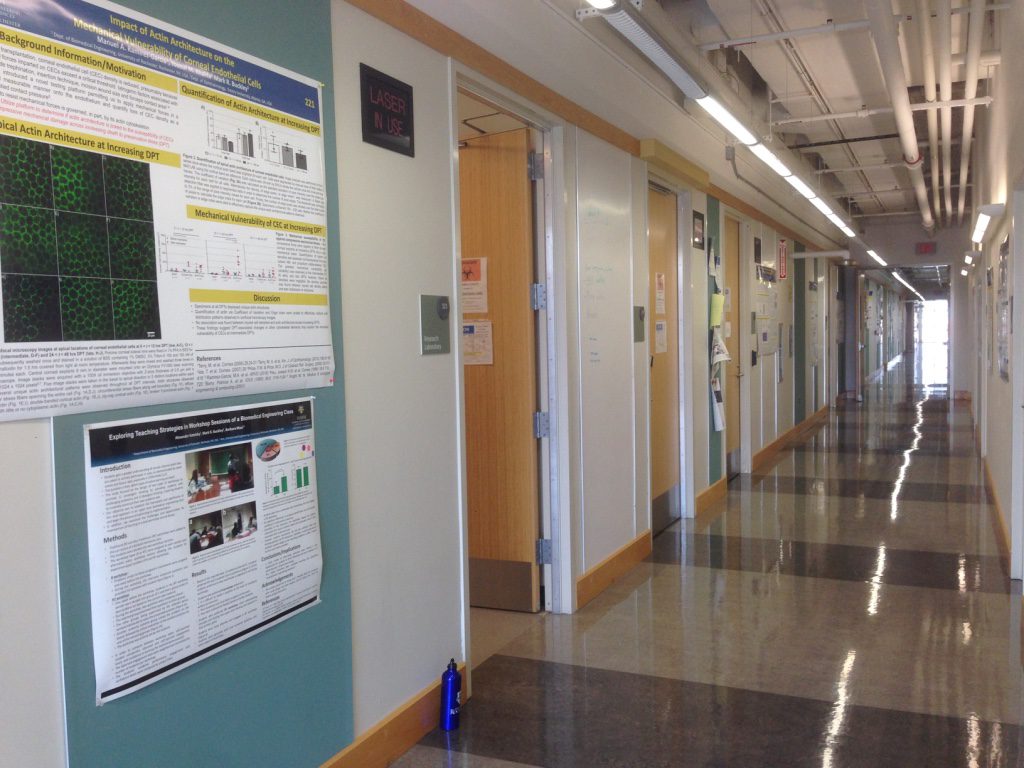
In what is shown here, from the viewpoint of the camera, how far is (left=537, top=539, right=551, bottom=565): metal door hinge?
455cm

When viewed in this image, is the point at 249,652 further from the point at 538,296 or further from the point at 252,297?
the point at 538,296

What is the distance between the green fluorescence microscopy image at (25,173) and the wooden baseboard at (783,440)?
7766mm

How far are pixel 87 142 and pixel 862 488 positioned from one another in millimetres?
7241

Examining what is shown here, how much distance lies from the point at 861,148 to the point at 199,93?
9661mm

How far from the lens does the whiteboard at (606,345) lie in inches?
186

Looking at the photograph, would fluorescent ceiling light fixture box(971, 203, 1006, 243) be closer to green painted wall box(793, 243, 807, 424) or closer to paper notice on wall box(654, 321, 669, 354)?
paper notice on wall box(654, 321, 669, 354)

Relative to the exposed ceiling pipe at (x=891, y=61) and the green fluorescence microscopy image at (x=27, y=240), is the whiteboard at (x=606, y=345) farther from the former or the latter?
the green fluorescence microscopy image at (x=27, y=240)

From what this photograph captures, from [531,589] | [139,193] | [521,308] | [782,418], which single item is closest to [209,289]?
[139,193]

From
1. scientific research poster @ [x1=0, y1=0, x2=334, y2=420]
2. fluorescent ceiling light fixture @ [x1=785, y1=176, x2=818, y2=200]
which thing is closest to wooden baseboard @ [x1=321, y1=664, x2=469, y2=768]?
scientific research poster @ [x1=0, y1=0, x2=334, y2=420]

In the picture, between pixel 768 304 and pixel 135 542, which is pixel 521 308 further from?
pixel 768 304

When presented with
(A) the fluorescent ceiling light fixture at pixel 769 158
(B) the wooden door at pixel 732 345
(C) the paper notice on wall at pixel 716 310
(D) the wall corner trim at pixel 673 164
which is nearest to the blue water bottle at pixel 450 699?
(D) the wall corner trim at pixel 673 164

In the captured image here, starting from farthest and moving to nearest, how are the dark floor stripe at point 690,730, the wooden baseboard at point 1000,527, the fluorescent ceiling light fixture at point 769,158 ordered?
the fluorescent ceiling light fixture at point 769,158
the wooden baseboard at point 1000,527
the dark floor stripe at point 690,730

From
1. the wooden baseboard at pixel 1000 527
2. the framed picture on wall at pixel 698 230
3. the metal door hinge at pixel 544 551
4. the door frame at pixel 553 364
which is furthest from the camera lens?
the framed picture on wall at pixel 698 230

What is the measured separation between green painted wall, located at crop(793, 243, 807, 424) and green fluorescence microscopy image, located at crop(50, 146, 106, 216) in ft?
34.4
